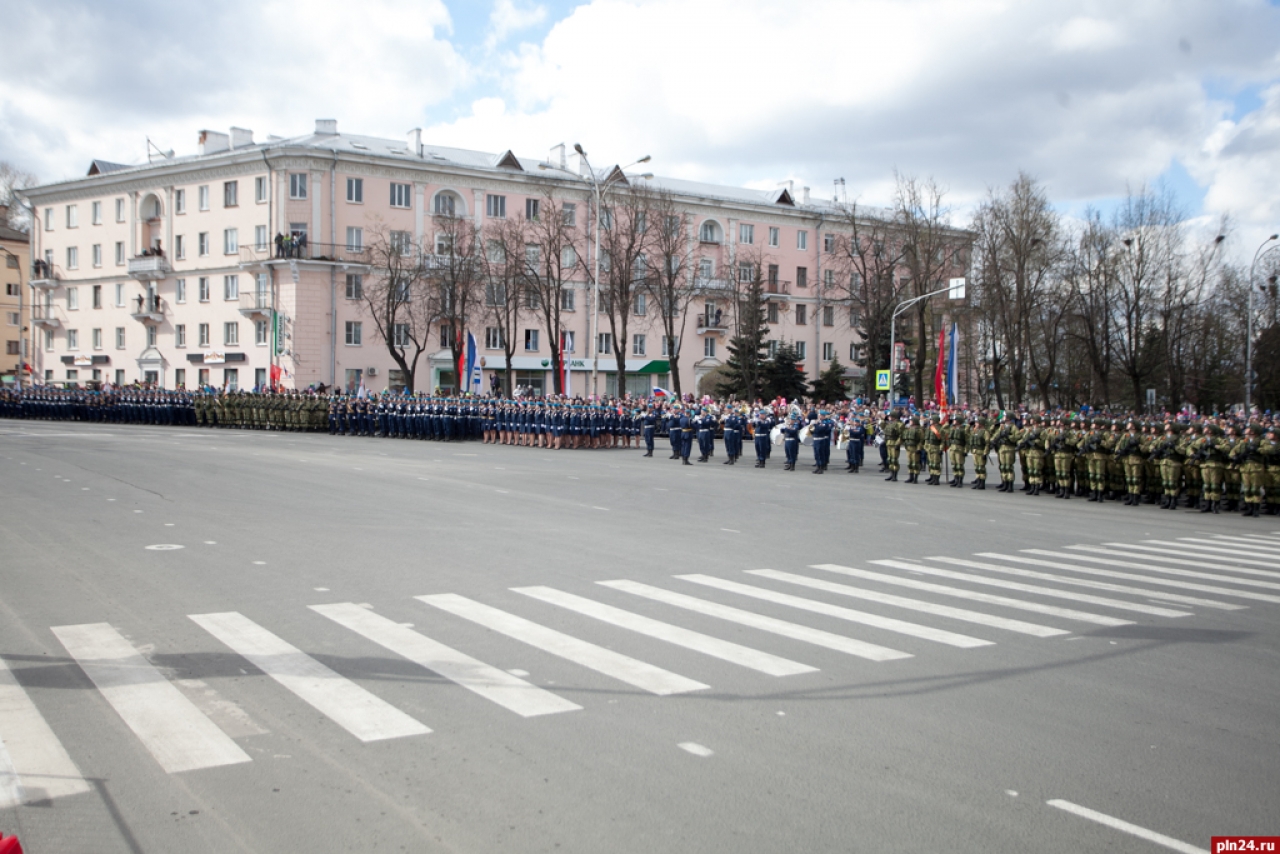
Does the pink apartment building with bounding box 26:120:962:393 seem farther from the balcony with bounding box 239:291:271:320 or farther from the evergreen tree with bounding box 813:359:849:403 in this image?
the evergreen tree with bounding box 813:359:849:403

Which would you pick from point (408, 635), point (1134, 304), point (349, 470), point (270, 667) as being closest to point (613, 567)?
point (408, 635)

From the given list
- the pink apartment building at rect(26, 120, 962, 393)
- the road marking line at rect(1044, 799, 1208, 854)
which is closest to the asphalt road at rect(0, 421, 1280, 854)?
the road marking line at rect(1044, 799, 1208, 854)

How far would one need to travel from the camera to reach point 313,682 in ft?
19.9

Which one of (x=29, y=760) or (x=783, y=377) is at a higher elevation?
(x=783, y=377)

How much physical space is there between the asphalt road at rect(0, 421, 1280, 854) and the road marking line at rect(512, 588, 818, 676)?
1.7 inches

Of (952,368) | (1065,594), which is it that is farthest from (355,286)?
(1065,594)

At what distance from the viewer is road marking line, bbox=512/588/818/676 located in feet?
21.6

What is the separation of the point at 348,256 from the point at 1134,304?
42604 mm

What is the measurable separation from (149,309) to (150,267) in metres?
2.72

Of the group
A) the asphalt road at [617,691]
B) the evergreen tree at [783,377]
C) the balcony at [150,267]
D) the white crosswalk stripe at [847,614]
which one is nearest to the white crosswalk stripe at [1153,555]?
the asphalt road at [617,691]

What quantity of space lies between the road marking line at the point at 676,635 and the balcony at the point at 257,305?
52953 millimetres

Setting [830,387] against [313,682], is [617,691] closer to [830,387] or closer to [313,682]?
[313,682]

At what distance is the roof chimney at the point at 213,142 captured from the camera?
6306cm

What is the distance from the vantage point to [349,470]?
21672 millimetres
